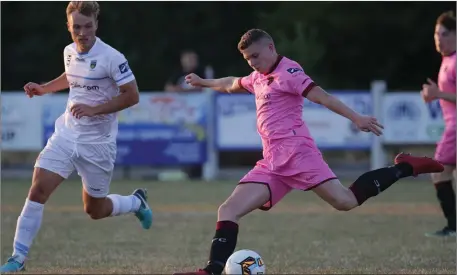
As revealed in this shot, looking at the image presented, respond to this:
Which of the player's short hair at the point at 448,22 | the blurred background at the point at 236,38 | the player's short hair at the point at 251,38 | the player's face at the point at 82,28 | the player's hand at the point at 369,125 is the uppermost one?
the blurred background at the point at 236,38

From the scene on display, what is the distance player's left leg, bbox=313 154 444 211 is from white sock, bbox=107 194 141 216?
6.90ft

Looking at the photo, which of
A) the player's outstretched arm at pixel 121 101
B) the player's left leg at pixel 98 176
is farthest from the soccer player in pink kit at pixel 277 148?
the player's left leg at pixel 98 176

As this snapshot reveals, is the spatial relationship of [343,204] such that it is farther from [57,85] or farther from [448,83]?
[448,83]

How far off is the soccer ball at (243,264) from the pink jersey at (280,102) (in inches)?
36.8

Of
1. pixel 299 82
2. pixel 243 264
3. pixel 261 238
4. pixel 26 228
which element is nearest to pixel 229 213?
pixel 243 264

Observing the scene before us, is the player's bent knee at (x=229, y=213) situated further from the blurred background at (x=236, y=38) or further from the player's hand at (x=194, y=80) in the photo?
the blurred background at (x=236, y=38)

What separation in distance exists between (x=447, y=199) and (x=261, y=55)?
3.91 m

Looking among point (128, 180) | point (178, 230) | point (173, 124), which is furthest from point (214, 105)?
point (178, 230)

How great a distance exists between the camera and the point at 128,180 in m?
18.0

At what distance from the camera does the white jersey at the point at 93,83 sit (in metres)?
7.84

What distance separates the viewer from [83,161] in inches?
319

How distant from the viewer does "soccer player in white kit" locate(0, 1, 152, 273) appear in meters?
7.79

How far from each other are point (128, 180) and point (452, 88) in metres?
8.91

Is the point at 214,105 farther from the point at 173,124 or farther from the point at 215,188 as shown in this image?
the point at 215,188
